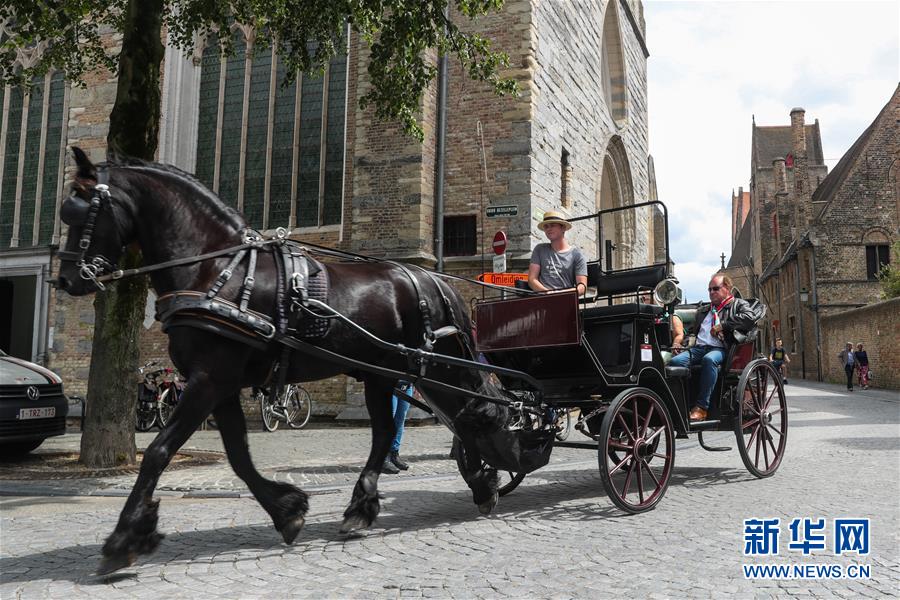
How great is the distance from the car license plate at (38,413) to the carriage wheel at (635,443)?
624 centimetres

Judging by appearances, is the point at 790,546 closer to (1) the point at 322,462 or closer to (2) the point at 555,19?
(1) the point at 322,462

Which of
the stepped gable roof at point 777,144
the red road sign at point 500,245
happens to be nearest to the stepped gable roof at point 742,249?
the stepped gable roof at point 777,144

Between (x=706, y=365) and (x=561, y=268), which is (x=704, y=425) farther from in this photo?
(x=561, y=268)

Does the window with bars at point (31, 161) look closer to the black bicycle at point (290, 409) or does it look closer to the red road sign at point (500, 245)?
the black bicycle at point (290, 409)

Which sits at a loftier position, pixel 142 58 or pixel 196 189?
pixel 142 58

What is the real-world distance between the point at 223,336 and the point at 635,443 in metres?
2.92

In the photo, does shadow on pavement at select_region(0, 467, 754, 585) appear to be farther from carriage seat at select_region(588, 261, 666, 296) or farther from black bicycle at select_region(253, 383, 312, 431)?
black bicycle at select_region(253, 383, 312, 431)

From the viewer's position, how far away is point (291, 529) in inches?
156

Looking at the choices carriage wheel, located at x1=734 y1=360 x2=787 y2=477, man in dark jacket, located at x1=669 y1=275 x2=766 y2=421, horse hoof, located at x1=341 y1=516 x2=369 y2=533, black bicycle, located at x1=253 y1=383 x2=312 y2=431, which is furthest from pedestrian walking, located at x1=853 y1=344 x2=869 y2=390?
horse hoof, located at x1=341 y1=516 x2=369 y2=533

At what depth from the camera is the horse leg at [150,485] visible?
11.1 feet

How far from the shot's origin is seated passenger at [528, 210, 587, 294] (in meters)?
5.63

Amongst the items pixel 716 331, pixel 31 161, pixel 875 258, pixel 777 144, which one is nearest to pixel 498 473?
pixel 716 331

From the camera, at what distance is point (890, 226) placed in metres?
35.4

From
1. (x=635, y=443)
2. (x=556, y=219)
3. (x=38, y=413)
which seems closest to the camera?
(x=635, y=443)
